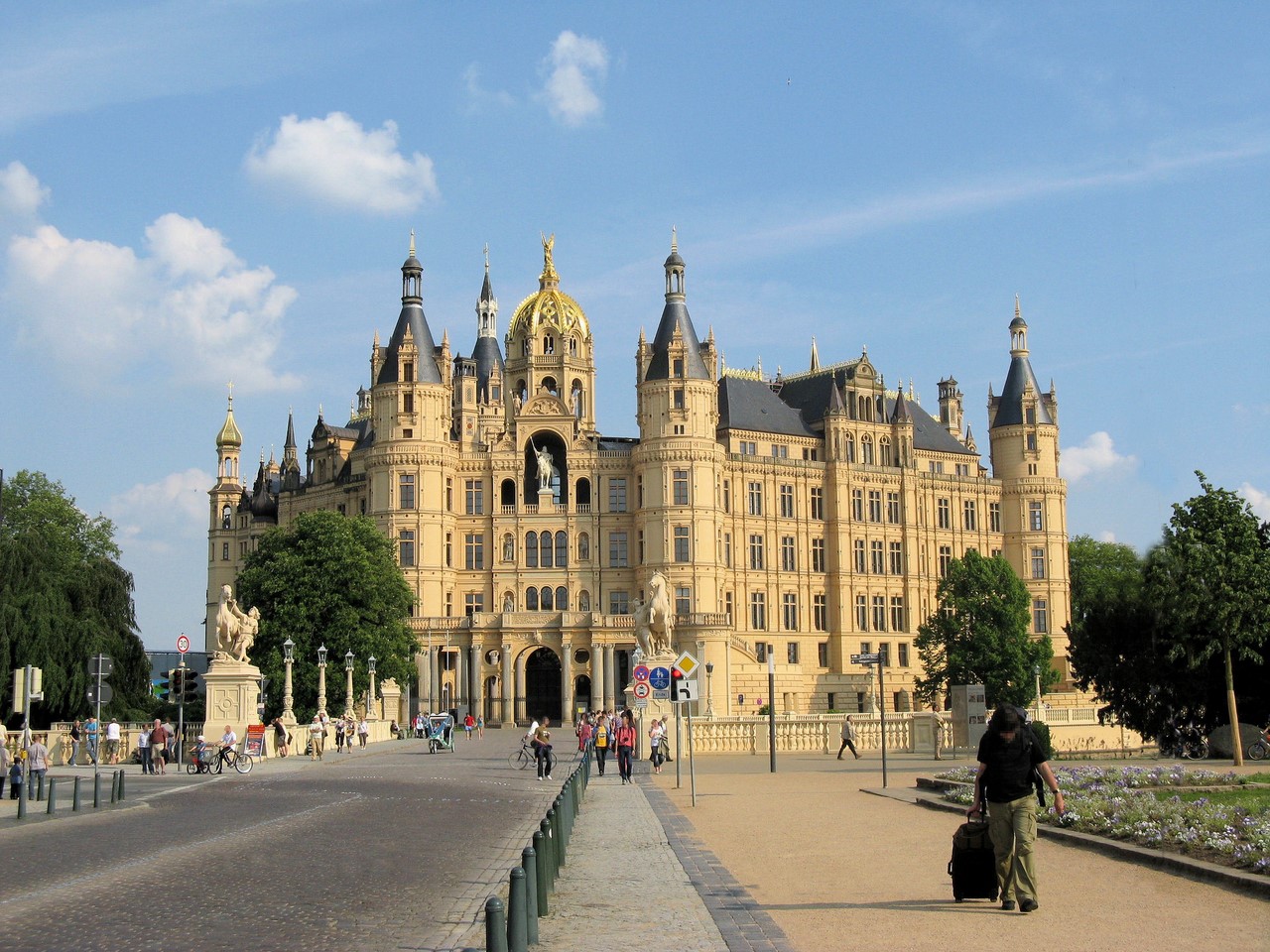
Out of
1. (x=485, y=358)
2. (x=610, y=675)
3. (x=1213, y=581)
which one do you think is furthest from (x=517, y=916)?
(x=485, y=358)

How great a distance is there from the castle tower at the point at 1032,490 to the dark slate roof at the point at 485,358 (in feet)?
127

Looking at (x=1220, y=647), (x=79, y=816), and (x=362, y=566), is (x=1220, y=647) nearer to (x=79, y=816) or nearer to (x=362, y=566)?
(x=79, y=816)

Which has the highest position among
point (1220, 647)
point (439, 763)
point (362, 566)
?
point (362, 566)

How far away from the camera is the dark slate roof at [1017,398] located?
112562 millimetres

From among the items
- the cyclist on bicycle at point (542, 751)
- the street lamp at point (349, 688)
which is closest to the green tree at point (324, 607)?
the street lamp at point (349, 688)

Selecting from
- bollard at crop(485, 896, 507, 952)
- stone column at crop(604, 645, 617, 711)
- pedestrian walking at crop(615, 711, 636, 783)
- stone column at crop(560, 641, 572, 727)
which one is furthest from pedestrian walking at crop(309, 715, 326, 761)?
bollard at crop(485, 896, 507, 952)

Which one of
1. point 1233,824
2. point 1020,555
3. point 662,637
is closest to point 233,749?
point 662,637

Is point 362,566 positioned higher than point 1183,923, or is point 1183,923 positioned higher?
point 362,566

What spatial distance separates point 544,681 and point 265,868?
78.4 metres

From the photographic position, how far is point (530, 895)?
11.5m

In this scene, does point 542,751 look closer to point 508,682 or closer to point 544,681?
point 508,682

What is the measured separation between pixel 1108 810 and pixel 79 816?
57.7ft

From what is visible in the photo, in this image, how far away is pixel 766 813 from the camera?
25891mm

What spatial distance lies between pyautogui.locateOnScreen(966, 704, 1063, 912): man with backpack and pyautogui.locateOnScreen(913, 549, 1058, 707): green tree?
235 feet
